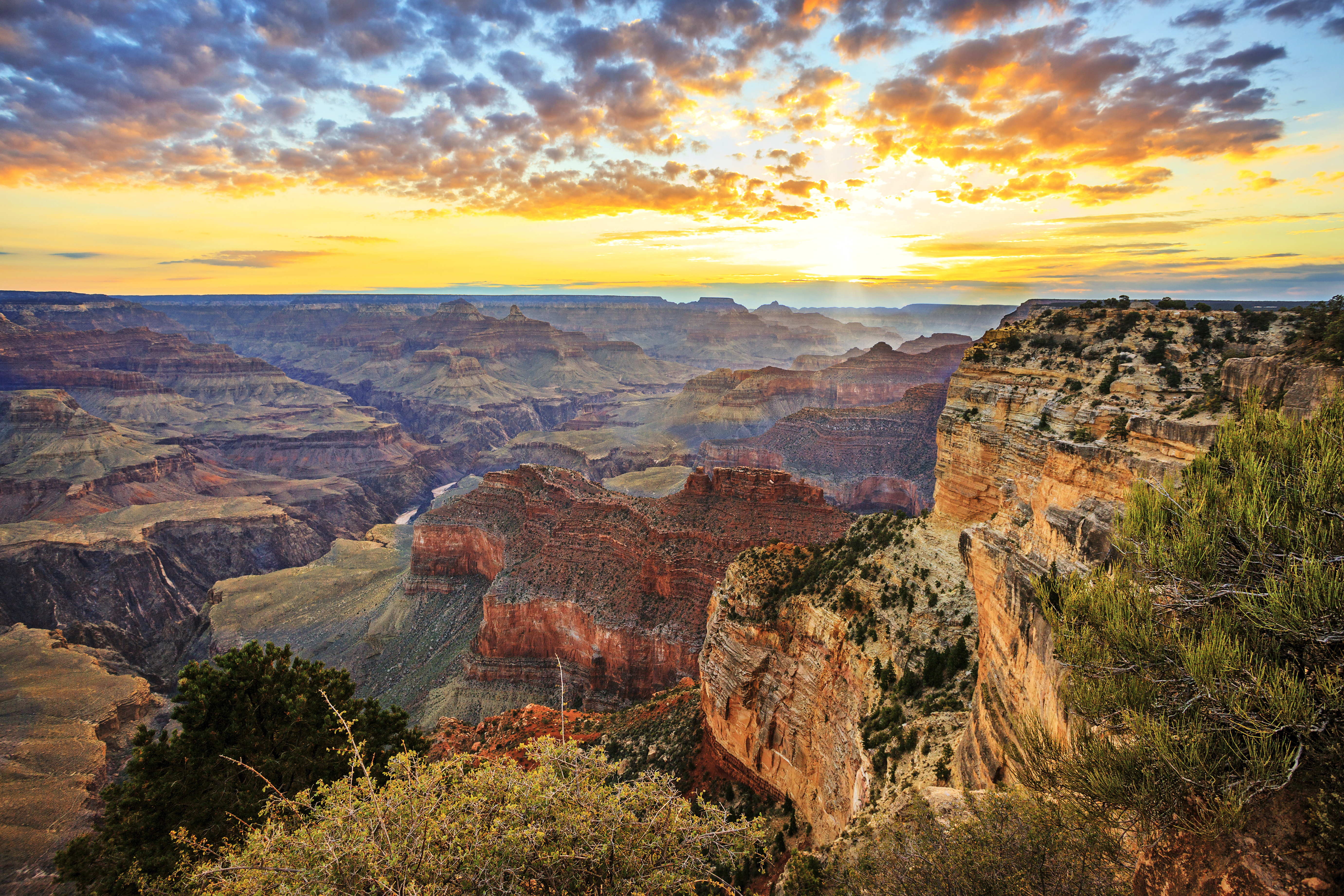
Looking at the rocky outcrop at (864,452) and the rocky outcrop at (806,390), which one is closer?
the rocky outcrop at (864,452)

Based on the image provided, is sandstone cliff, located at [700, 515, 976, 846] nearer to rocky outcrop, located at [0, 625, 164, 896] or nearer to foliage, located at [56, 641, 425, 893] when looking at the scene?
foliage, located at [56, 641, 425, 893]

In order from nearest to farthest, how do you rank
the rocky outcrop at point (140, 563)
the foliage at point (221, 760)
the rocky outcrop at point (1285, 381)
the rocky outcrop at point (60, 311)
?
the rocky outcrop at point (1285, 381) < the foliage at point (221, 760) < the rocky outcrop at point (140, 563) < the rocky outcrop at point (60, 311)

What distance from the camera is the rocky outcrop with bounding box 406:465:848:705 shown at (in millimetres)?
38031

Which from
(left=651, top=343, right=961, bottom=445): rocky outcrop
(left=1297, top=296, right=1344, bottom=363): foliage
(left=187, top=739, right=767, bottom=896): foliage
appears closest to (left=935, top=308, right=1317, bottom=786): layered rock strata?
(left=1297, top=296, right=1344, bottom=363): foliage

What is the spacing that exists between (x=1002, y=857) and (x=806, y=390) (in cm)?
12709

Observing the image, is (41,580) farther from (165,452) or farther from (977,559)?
(977,559)

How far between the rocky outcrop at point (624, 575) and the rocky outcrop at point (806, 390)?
7768cm

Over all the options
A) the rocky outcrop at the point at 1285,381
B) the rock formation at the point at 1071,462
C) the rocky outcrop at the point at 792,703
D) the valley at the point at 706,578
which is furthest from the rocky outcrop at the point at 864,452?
the rocky outcrop at the point at 1285,381

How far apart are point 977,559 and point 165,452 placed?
416 ft

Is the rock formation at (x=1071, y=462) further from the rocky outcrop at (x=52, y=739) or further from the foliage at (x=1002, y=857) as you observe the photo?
the rocky outcrop at (x=52, y=739)

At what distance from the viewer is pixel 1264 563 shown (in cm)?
638

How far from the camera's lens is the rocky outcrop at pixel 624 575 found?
38031mm

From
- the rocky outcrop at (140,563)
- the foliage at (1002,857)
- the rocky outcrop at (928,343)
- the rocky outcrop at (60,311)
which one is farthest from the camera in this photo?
the rocky outcrop at (928,343)

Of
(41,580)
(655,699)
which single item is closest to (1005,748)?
(655,699)
